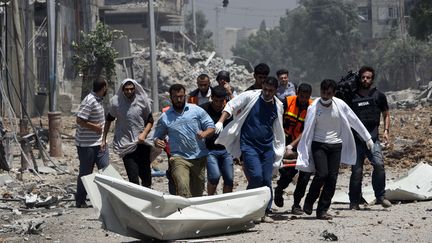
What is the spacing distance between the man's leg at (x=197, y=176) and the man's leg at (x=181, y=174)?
10 centimetres

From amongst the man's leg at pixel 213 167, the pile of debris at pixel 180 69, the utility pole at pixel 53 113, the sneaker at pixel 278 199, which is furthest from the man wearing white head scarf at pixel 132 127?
the pile of debris at pixel 180 69

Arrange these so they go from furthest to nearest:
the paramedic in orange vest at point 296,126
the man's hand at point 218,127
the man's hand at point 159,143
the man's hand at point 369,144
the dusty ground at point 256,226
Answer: the paramedic in orange vest at point 296,126, the man's hand at point 369,144, the man's hand at point 159,143, the man's hand at point 218,127, the dusty ground at point 256,226

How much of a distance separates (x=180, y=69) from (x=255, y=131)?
4840 centimetres

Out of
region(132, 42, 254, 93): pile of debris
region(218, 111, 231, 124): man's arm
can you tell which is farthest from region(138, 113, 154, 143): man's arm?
region(132, 42, 254, 93): pile of debris

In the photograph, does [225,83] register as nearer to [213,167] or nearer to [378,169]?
[213,167]

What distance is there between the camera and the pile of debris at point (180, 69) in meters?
56.1

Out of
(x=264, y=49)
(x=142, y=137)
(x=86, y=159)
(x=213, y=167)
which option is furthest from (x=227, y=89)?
(x=264, y=49)

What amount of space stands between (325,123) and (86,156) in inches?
123

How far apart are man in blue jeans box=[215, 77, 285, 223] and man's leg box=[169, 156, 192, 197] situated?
20.9 inches

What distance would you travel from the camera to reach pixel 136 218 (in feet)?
29.2

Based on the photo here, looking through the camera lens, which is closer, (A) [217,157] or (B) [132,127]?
(A) [217,157]

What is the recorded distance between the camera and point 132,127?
443 inches

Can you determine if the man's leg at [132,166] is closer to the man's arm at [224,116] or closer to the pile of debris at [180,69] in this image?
the man's arm at [224,116]

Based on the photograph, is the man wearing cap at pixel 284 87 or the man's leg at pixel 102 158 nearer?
the man's leg at pixel 102 158
